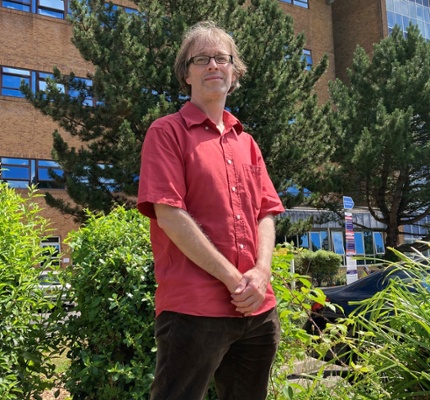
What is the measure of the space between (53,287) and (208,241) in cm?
185

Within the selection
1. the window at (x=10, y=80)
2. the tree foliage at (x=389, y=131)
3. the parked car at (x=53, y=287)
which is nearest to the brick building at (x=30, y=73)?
the window at (x=10, y=80)

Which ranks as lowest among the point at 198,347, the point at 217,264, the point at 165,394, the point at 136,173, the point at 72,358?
the point at 72,358

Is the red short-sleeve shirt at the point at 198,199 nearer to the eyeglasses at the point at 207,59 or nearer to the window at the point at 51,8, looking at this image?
the eyeglasses at the point at 207,59

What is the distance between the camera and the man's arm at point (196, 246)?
6.08 ft

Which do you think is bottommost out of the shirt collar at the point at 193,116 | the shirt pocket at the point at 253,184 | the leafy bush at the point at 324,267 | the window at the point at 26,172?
the leafy bush at the point at 324,267

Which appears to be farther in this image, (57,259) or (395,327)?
(57,259)

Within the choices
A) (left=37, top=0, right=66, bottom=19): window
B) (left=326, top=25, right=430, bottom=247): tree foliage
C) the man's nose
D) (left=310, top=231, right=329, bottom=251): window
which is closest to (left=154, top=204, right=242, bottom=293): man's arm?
the man's nose

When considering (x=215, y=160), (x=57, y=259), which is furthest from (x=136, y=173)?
(x=215, y=160)

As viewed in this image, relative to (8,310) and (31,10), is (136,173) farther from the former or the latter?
(31,10)

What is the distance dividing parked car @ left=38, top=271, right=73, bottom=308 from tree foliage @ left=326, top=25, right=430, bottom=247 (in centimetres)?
1913

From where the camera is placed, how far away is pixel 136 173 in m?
15.2

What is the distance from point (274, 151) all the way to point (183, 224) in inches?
566

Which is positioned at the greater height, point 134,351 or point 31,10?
point 31,10

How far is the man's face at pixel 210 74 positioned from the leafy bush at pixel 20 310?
1.58 m
